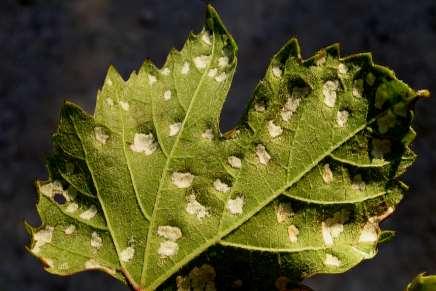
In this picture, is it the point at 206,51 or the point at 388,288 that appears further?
the point at 388,288

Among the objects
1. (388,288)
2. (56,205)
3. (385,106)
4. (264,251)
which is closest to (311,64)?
(385,106)

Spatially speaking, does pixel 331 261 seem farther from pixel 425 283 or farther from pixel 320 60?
pixel 320 60

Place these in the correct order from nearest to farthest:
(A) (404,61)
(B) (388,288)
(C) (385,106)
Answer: (C) (385,106) → (B) (388,288) → (A) (404,61)

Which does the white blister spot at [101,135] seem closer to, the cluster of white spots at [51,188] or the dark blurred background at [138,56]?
the cluster of white spots at [51,188]

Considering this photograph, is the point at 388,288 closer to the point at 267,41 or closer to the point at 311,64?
the point at 267,41

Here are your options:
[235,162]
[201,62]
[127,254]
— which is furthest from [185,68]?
[127,254]

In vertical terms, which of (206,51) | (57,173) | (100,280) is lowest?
(100,280)

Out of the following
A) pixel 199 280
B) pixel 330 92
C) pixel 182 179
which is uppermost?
pixel 330 92

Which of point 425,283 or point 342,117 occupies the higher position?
point 342,117

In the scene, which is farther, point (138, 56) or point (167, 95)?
point (138, 56)
